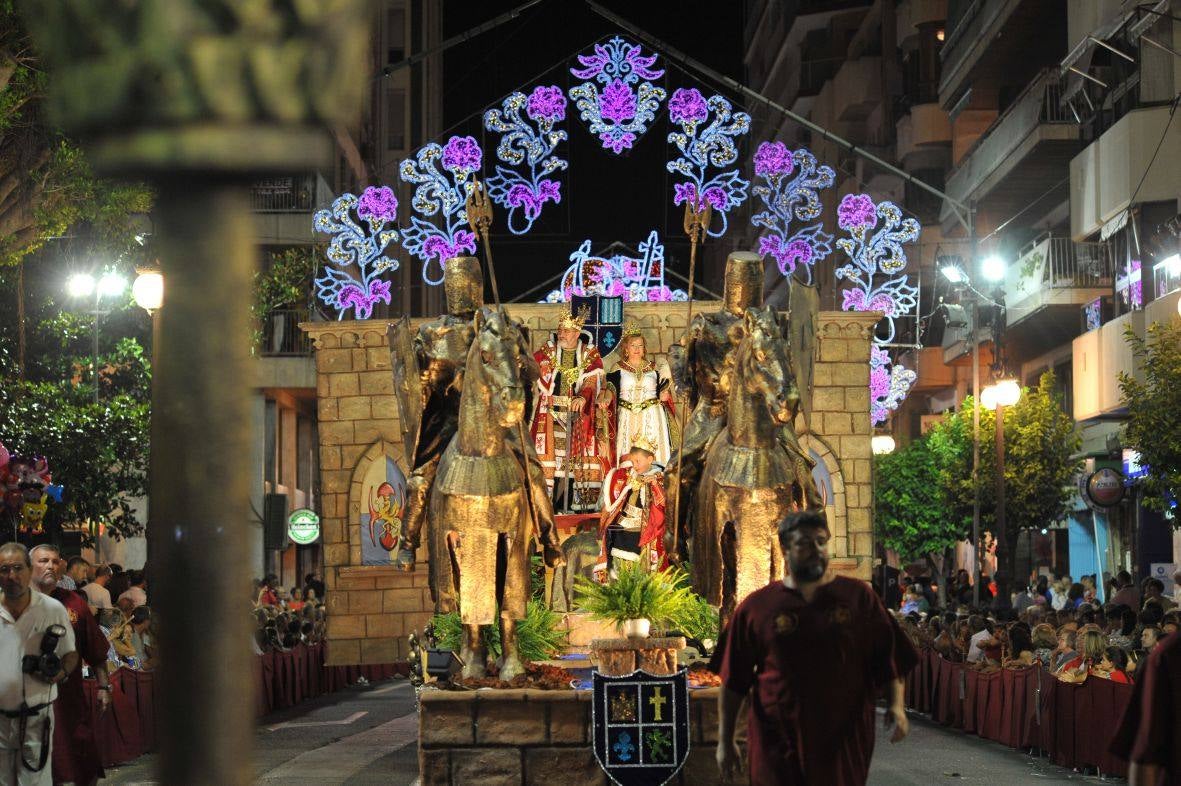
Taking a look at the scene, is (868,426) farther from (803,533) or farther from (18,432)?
(803,533)

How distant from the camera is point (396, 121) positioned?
2896 inches

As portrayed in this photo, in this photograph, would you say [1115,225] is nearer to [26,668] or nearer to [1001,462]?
[1001,462]

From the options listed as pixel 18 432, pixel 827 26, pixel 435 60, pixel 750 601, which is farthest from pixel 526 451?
pixel 435 60

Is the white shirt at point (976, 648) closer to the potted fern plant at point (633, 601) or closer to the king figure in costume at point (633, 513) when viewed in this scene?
the king figure in costume at point (633, 513)

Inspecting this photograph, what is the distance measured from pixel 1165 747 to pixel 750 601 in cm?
163

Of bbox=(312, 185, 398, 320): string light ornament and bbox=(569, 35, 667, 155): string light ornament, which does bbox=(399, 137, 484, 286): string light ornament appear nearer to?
bbox=(312, 185, 398, 320): string light ornament

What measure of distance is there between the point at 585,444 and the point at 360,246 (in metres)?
5.61

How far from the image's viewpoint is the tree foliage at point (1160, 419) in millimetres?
23891

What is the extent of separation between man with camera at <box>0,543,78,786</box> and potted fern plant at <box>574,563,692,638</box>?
4246mm

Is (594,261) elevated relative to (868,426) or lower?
elevated

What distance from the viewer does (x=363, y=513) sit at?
22.8m

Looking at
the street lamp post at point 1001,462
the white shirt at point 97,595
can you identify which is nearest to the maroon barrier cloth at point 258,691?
the white shirt at point 97,595

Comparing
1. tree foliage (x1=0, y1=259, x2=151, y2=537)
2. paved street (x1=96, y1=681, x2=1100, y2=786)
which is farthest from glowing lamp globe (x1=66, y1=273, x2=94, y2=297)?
paved street (x1=96, y1=681, x2=1100, y2=786)

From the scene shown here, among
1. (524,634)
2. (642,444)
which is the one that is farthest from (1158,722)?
(642,444)
